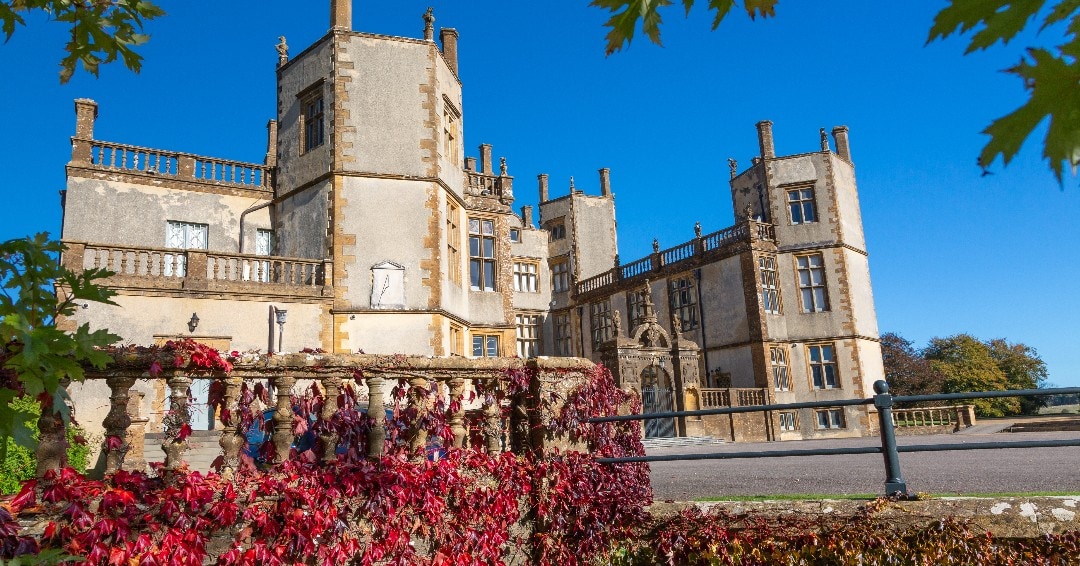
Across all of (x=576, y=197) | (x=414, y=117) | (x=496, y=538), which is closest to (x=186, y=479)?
(x=496, y=538)

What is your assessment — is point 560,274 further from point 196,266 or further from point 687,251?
point 196,266

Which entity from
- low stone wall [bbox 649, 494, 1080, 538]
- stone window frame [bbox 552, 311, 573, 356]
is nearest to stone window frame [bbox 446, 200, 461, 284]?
low stone wall [bbox 649, 494, 1080, 538]

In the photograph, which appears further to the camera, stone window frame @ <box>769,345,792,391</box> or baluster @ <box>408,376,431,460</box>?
stone window frame @ <box>769,345,792,391</box>

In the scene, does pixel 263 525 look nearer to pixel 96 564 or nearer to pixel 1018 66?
pixel 96 564

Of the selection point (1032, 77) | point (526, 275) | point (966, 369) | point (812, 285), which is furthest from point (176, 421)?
point (966, 369)

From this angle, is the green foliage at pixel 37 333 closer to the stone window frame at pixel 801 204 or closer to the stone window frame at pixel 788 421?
the stone window frame at pixel 788 421

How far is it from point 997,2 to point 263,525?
4.22 metres

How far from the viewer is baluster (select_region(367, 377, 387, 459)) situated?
15.5 ft

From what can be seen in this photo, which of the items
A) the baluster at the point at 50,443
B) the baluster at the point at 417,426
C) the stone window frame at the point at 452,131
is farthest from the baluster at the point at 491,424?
the stone window frame at the point at 452,131

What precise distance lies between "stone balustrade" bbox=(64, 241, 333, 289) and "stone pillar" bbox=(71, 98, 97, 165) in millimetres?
4393

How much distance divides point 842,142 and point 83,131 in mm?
29656

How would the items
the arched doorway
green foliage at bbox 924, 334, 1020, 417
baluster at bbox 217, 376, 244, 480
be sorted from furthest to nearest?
green foliage at bbox 924, 334, 1020, 417 < the arched doorway < baluster at bbox 217, 376, 244, 480

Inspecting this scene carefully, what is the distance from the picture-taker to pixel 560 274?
4091cm

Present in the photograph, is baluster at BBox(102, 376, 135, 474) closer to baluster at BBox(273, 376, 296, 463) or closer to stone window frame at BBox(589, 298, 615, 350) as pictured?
baluster at BBox(273, 376, 296, 463)
